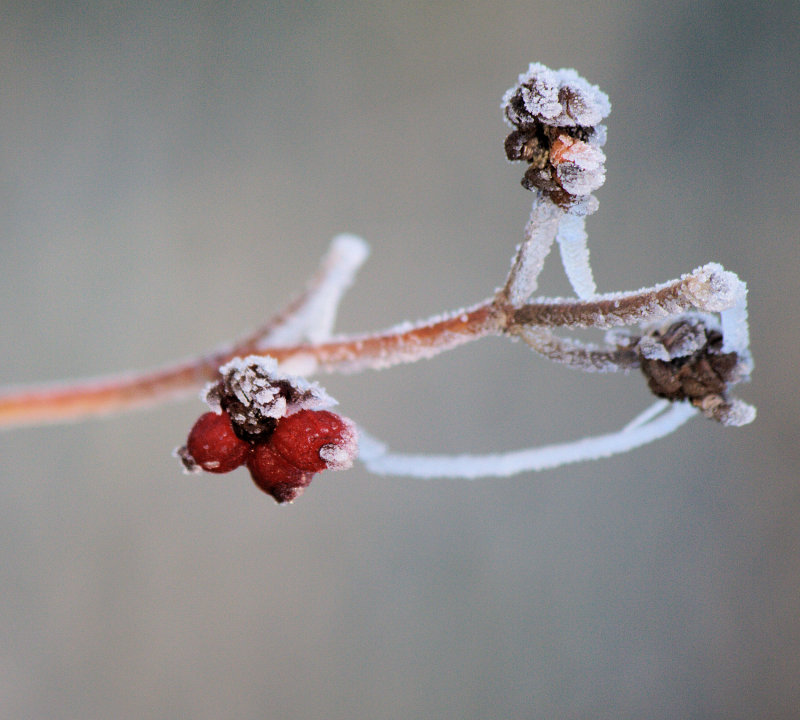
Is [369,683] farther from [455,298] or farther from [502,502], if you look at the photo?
[455,298]

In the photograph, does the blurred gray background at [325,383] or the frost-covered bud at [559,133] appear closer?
the frost-covered bud at [559,133]

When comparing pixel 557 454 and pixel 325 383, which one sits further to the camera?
pixel 325 383

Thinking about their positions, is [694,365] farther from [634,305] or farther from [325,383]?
[325,383]

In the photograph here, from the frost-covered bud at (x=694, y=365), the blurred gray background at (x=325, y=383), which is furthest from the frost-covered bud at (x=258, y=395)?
the blurred gray background at (x=325, y=383)

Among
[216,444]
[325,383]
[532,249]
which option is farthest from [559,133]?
[325,383]

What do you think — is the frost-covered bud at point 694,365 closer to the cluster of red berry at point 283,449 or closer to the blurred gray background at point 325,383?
the cluster of red berry at point 283,449

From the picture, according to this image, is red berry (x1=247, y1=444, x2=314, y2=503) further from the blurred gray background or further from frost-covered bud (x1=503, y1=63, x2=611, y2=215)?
the blurred gray background

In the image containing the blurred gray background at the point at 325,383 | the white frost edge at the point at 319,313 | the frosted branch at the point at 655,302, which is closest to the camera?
the frosted branch at the point at 655,302

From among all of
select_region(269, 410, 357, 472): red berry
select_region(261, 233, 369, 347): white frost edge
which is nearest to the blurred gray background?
select_region(261, 233, 369, 347): white frost edge
